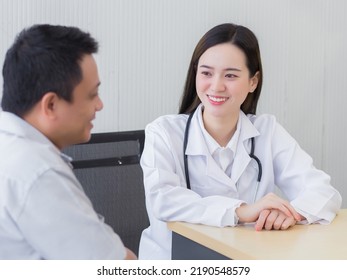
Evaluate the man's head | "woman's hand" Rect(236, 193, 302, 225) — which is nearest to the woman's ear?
"woman's hand" Rect(236, 193, 302, 225)

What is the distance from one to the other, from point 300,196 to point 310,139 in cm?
132

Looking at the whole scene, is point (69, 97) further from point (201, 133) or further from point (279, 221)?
point (201, 133)

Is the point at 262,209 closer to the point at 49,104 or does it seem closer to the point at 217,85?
the point at 217,85

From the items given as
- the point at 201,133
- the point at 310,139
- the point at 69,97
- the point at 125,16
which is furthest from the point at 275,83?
the point at 69,97

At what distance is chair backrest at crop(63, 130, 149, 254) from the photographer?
1.91 metres

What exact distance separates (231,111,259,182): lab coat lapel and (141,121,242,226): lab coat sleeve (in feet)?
0.52

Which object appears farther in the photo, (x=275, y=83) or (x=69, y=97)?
(x=275, y=83)

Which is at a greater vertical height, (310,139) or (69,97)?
(69,97)

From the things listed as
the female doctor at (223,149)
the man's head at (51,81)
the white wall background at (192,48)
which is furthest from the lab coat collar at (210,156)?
the man's head at (51,81)

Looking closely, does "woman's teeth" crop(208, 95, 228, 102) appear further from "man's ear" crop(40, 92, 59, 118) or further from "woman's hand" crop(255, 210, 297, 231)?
"man's ear" crop(40, 92, 59, 118)

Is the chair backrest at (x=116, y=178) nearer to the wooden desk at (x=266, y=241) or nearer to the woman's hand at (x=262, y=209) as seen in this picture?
the wooden desk at (x=266, y=241)

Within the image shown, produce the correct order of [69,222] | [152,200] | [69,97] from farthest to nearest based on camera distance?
[152,200]
[69,97]
[69,222]

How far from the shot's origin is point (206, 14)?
2695mm

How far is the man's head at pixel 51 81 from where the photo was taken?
3.67 feet
